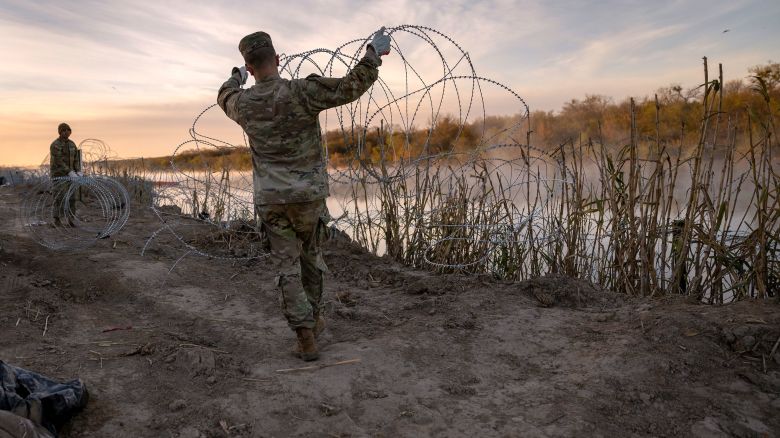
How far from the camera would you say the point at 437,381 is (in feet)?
9.33

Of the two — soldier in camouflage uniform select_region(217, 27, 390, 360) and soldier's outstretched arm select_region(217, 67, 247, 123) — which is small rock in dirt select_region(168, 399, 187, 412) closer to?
soldier in camouflage uniform select_region(217, 27, 390, 360)

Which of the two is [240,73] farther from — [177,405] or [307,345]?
[177,405]

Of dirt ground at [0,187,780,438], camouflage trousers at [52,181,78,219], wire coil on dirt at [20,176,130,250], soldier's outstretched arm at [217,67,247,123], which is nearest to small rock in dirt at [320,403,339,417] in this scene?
dirt ground at [0,187,780,438]

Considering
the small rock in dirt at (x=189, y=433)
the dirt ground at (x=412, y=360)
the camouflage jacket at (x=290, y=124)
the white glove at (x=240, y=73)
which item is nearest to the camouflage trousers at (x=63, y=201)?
the dirt ground at (x=412, y=360)

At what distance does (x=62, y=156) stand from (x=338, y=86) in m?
6.56

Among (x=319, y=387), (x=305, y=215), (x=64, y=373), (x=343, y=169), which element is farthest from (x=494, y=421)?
(x=343, y=169)

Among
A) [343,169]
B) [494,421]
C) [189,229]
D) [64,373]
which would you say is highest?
[343,169]

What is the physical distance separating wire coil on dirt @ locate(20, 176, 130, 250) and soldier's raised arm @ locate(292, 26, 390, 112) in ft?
9.42

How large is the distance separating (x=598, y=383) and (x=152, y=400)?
2.16 meters

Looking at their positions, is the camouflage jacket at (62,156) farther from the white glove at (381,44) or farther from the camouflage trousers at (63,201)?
the white glove at (381,44)

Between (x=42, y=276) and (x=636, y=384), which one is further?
(x=42, y=276)

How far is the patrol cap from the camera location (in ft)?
9.77

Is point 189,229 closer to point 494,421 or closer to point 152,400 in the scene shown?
point 152,400

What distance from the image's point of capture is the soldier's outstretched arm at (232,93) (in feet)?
10.2
